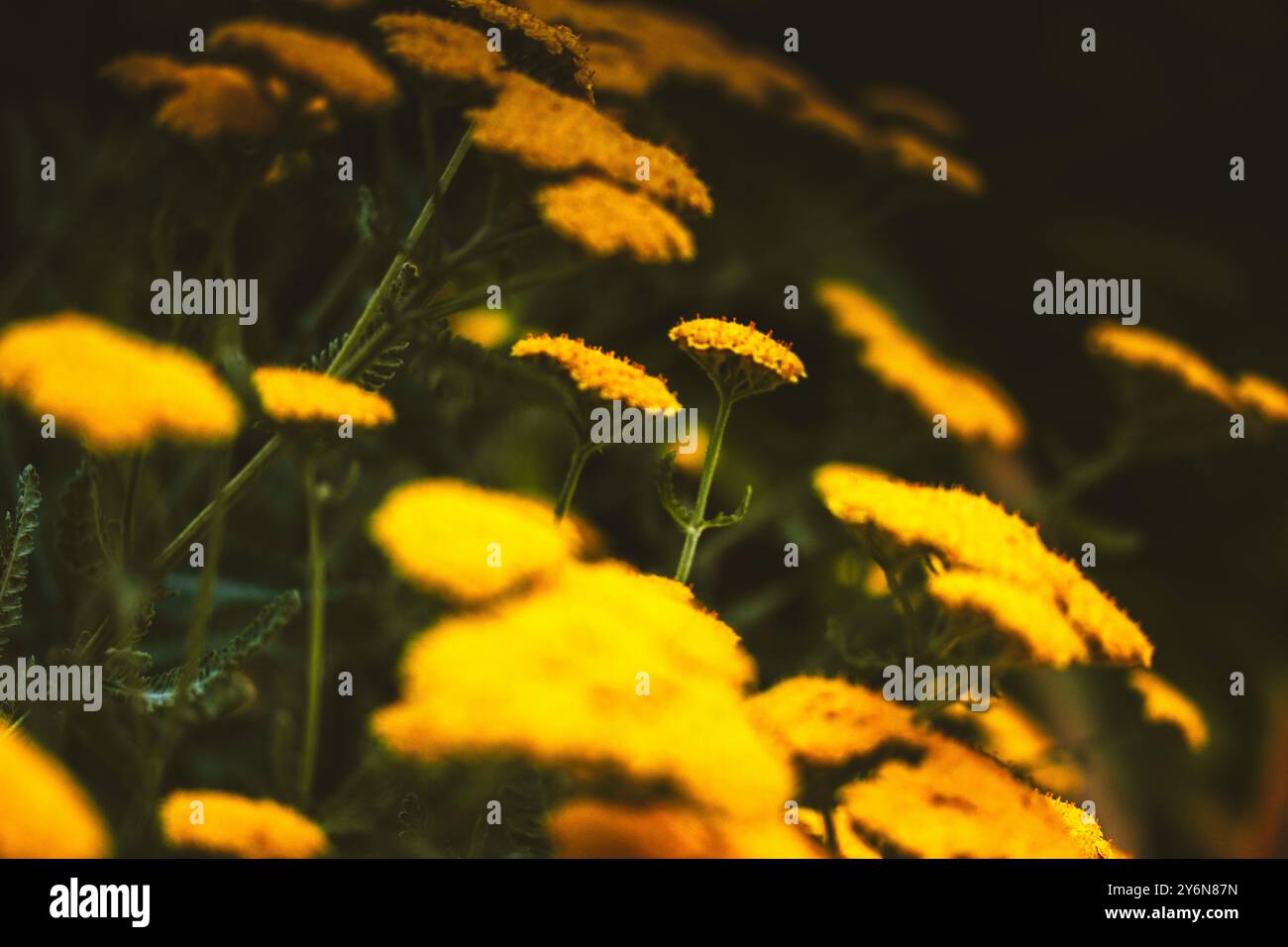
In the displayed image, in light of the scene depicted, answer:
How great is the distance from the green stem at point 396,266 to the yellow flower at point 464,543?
0.53ft

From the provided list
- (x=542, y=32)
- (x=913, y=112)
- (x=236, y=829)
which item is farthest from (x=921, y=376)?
(x=236, y=829)

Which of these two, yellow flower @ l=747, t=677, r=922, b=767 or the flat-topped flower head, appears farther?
the flat-topped flower head

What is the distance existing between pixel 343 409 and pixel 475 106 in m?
0.27

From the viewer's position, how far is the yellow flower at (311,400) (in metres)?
0.60

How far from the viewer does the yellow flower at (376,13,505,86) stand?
71cm

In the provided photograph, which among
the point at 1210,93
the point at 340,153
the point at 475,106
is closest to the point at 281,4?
the point at 340,153

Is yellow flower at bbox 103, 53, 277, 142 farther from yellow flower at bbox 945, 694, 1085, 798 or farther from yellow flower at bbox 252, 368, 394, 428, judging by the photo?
yellow flower at bbox 945, 694, 1085, 798

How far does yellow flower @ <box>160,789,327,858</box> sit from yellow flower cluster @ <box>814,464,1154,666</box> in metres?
0.39

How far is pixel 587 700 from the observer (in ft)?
1.57

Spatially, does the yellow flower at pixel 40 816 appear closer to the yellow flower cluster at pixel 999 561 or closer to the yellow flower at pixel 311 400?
the yellow flower at pixel 311 400

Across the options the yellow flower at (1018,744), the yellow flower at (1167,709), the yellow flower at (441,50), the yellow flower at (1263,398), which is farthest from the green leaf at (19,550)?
the yellow flower at (1263,398)

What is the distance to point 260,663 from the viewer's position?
98 cm

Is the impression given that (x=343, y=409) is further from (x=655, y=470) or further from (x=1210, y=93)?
(x=1210, y=93)

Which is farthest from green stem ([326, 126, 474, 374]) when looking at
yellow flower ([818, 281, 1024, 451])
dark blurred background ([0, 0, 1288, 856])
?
yellow flower ([818, 281, 1024, 451])
